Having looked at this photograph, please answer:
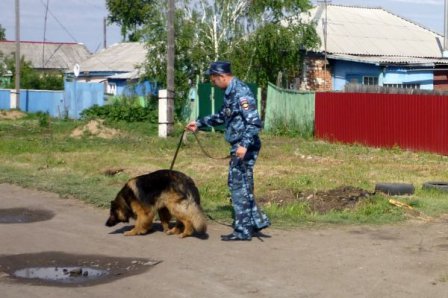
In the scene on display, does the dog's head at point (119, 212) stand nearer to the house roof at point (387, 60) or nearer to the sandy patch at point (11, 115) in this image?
the house roof at point (387, 60)

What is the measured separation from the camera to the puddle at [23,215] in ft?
37.4

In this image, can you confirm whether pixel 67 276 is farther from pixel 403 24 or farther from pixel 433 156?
pixel 403 24

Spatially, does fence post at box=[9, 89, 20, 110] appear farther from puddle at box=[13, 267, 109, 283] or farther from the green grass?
puddle at box=[13, 267, 109, 283]

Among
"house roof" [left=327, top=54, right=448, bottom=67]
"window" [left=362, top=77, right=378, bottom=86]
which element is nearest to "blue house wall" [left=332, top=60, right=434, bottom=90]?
"window" [left=362, top=77, right=378, bottom=86]

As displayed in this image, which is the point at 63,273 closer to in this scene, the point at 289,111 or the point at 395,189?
the point at 395,189

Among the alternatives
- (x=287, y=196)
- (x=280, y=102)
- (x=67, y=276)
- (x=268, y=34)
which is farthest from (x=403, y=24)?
(x=67, y=276)

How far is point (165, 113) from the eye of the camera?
25641 mm

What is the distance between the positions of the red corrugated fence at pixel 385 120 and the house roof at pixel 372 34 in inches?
336

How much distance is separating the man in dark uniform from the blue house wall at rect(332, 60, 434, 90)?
948 inches

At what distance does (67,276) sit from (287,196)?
198 inches

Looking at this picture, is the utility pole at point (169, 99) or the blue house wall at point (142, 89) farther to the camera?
the blue house wall at point (142, 89)

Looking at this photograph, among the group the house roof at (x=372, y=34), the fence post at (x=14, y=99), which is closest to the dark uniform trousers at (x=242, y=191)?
the house roof at (x=372, y=34)

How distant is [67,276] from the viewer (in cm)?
814

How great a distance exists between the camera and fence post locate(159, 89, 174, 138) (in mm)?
25656
